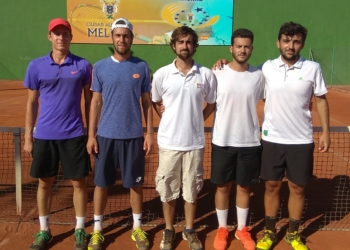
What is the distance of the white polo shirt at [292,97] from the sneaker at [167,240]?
1310mm

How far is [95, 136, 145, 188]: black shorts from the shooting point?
353cm

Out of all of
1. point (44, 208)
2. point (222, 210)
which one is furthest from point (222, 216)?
point (44, 208)

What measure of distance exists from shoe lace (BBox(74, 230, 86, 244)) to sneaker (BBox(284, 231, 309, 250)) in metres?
1.96

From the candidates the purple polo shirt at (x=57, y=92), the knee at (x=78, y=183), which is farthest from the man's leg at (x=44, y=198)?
the purple polo shirt at (x=57, y=92)

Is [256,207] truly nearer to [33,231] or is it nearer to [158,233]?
[158,233]

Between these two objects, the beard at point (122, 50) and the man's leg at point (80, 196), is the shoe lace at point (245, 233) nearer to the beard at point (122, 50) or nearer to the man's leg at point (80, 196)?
the man's leg at point (80, 196)

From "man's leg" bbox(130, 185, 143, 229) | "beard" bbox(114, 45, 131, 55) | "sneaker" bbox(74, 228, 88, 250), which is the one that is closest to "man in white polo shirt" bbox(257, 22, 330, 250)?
"man's leg" bbox(130, 185, 143, 229)

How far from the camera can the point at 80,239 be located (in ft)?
11.9

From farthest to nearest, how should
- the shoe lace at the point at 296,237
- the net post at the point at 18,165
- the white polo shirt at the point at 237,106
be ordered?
the net post at the point at 18,165, the shoe lace at the point at 296,237, the white polo shirt at the point at 237,106

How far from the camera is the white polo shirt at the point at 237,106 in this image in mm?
3521

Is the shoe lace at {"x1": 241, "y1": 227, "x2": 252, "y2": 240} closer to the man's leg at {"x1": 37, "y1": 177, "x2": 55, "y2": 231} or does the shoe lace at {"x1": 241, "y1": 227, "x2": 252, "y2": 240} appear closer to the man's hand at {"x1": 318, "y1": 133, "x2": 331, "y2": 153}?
the man's hand at {"x1": 318, "y1": 133, "x2": 331, "y2": 153}

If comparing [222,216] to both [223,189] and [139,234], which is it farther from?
[139,234]

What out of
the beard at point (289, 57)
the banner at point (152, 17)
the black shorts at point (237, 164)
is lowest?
the black shorts at point (237, 164)

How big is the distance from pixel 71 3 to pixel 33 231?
18013 mm
